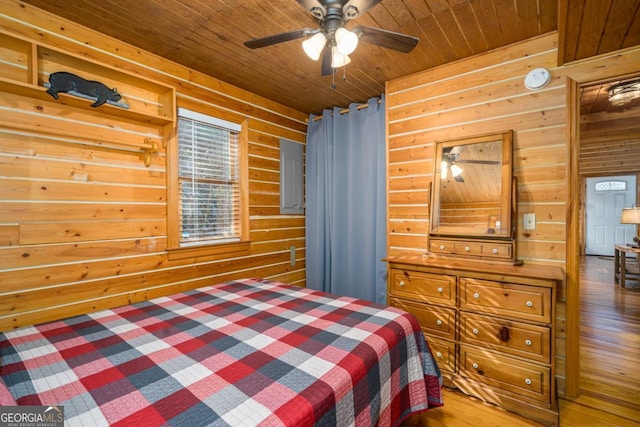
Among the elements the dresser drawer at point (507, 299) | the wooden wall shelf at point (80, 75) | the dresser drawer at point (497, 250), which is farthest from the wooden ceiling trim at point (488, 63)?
the wooden wall shelf at point (80, 75)

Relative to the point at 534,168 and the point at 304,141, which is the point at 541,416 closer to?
the point at 534,168

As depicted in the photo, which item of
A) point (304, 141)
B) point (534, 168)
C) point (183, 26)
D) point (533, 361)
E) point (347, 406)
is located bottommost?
point (533, 361)

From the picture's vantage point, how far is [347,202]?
3.35 m

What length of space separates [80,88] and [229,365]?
6.21 ft

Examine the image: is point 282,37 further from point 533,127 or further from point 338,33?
point 533,127

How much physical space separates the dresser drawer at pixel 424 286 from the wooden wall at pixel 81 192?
1.64 meters

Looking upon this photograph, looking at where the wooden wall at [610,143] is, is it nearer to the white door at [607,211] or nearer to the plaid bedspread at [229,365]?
the white door at [607,211]

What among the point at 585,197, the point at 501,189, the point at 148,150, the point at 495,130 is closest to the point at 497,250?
the point at 501,189

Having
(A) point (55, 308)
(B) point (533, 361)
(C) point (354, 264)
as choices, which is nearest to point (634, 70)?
(B) point (533, 361)

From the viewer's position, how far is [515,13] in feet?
6.06

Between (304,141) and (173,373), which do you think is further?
(304,141)

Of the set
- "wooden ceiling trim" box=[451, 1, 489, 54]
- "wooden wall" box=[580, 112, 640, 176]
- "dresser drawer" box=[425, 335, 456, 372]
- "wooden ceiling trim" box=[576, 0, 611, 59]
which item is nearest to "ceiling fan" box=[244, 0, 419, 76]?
"wooden ceiling trim" box=[451, 1, 489, 54]

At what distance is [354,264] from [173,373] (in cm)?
240

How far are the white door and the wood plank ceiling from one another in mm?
7472
